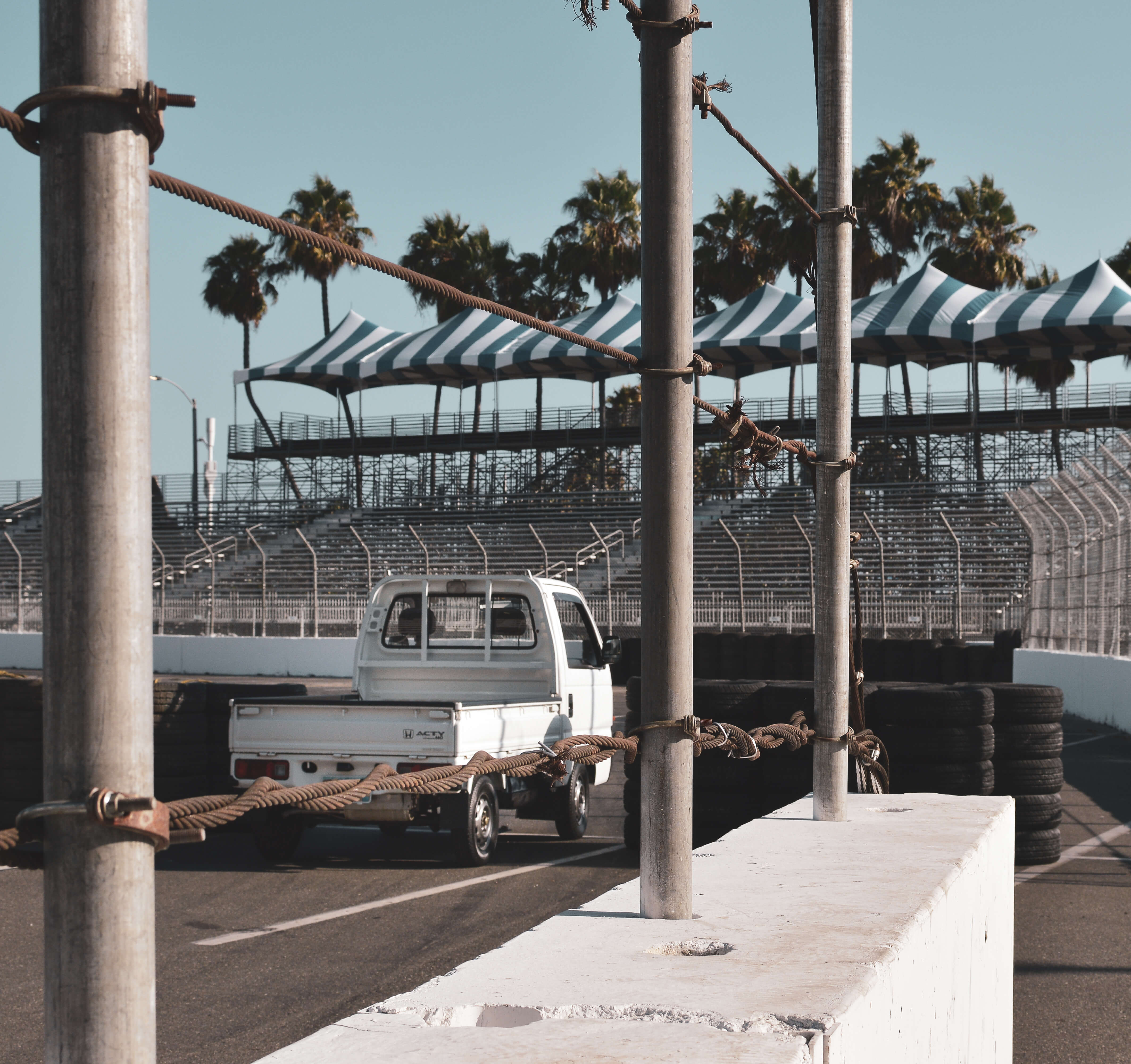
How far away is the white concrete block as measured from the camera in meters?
2.26

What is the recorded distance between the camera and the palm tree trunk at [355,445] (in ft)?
162

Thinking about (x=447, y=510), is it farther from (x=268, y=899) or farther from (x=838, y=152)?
(x=838, y=152)

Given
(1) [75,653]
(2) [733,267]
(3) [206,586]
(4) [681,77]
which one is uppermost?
(2) [733,267]

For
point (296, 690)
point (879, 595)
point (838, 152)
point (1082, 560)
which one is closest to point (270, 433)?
point (879, 595)

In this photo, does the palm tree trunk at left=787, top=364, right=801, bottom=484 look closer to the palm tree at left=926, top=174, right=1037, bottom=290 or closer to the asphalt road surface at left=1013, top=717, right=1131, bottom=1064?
the palm tree at left=926, top=174, right=1037, bottom=290

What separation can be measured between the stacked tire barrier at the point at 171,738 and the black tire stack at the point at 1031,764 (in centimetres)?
484

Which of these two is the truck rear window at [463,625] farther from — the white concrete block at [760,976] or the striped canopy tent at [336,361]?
the striped canopy tent at [336,361]

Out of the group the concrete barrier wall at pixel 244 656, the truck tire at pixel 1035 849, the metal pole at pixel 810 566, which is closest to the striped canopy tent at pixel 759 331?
the metal pole at pixel 810 566

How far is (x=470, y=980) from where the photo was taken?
260 cm

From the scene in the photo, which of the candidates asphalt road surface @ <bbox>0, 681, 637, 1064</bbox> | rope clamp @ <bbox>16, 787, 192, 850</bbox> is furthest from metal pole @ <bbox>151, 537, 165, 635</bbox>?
rope clamp @ <bbox>16, 787, 192, 850</bbox>

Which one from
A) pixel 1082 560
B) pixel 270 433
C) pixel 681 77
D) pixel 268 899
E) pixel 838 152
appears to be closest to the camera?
pixel 681 77

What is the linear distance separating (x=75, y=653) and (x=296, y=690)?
31.0 feet

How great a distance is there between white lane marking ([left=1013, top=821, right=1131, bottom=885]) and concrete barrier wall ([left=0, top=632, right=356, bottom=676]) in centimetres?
2112

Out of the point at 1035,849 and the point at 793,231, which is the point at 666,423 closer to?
the point at 1035,849
